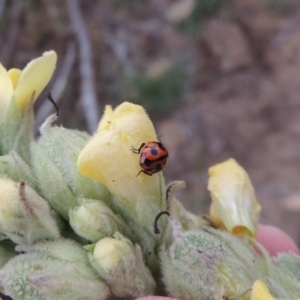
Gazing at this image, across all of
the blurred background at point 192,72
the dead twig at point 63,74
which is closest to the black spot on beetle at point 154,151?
the blurred background at point 192,72

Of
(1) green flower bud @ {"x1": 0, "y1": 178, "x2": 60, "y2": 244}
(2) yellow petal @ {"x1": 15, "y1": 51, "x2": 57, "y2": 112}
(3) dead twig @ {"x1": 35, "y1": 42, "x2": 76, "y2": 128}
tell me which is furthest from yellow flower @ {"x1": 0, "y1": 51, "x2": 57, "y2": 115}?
(3) dead twig @ {"x1": 35, "y1": 42, "x2": 76, "y2": 128}

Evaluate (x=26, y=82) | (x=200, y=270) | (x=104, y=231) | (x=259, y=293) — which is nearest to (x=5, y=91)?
(x=26, y=82)

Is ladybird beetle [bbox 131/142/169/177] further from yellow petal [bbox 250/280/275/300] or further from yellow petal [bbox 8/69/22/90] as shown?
yellow petal [bbox 8/69/22/90]

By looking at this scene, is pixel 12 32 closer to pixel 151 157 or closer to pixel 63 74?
pixel 63 74

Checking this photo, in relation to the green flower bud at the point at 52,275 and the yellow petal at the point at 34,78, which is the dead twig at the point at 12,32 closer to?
the yellow petal at the point at 34,78

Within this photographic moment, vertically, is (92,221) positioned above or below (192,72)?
below

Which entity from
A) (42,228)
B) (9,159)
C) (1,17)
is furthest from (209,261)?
(1,17)

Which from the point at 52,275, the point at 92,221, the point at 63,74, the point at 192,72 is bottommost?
the point at 52,275

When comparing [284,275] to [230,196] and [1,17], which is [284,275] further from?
[1,17]
